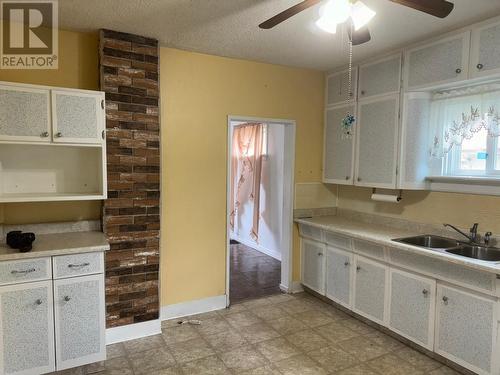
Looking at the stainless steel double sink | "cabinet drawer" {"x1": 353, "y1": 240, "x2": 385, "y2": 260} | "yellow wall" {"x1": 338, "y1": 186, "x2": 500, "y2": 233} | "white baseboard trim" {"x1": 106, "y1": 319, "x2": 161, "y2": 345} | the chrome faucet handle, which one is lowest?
"white baseboard trim" {"x1": 106, "y1": 319, "x2": 161, "y2": 345}

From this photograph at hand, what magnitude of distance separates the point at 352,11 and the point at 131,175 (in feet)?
6.57

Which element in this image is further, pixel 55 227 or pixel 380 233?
pixel 380 233

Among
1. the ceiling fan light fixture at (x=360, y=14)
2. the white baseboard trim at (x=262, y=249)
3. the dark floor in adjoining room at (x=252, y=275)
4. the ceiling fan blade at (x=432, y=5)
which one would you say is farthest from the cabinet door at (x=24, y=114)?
the white baseboard trim at (x=262, y=249)

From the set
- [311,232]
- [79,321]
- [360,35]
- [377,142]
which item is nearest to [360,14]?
[360,35]

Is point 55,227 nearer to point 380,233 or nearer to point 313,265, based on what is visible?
point 313,265

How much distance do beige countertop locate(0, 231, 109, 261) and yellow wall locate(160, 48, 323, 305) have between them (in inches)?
28.8

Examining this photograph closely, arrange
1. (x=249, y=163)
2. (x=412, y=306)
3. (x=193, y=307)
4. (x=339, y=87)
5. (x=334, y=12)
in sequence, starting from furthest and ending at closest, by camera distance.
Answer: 1. (x=249, y=163)
2. (x=339, y=87)
3. (x=193, y=307)
4. (x=412, y=306)
5. (x=334, y=12)

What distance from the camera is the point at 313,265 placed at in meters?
3.80

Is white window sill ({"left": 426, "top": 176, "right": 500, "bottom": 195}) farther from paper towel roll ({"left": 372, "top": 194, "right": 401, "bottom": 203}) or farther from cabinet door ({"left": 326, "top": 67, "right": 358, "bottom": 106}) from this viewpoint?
cabinet door ({"left": 326, "top": 67, "right": 358, "bottom": 106})

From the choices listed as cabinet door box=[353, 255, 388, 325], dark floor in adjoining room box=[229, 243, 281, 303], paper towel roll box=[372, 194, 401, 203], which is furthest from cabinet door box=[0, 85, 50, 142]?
paper towel roll box=[372, 194, 401, 203]

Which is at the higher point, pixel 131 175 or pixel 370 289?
pixel 131 175

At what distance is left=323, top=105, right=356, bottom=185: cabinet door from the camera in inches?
143

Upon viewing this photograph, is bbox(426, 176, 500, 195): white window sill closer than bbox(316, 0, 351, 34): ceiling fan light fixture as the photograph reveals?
No

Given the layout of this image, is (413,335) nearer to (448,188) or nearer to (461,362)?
(461,362)
